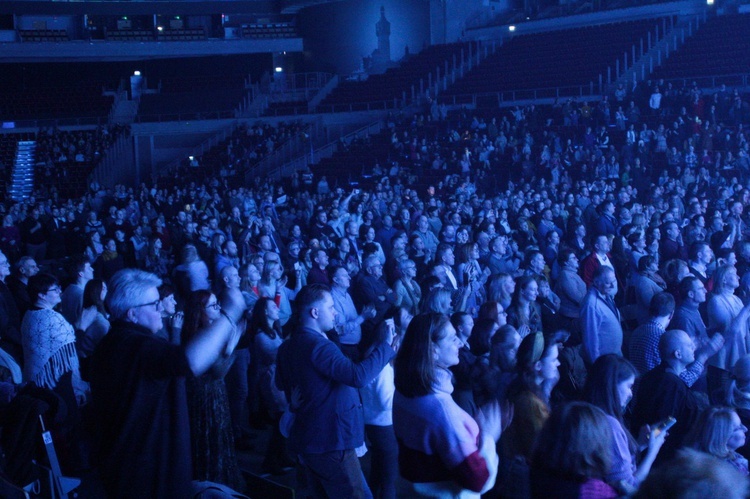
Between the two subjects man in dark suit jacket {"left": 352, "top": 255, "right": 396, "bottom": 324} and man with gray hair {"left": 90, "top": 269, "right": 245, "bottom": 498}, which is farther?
man in dark suit jacket {"left": 352, "top": 255, "right": 396, "bottom": 324}

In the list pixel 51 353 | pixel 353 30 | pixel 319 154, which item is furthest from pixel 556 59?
pixel 51 353

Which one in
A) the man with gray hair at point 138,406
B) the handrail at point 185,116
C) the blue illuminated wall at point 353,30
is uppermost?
the blue illuminated wall at point 353,30

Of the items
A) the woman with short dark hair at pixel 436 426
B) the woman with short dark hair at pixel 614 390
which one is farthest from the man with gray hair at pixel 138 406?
the woman with short dark hair at pixel 614 390

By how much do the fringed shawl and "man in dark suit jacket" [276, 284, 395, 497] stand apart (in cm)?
175

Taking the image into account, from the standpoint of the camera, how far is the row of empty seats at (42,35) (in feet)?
116

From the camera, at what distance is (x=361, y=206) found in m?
14.5

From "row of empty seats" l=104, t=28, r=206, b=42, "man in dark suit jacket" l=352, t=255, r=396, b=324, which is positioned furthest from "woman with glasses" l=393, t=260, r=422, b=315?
"row of empty seats" l=104, t=28, r=206, b=42

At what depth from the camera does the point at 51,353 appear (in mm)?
5215

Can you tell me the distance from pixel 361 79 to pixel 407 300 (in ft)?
88.9

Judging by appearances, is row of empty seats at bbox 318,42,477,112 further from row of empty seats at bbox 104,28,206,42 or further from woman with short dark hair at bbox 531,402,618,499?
woman with short dark hair at bbox 531,402,618,499

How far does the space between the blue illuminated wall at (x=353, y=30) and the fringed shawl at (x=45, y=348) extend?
31.7 meters

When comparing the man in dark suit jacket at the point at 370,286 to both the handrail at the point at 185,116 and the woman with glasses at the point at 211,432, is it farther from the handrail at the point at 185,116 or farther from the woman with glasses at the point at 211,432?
the handrail at the point at 185,116

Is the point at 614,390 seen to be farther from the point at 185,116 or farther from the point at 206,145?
the point at 185,116

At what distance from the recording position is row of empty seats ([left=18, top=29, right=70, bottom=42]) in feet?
116
